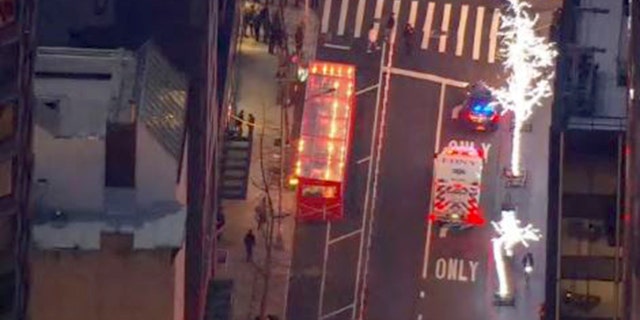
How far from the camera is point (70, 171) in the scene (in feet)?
140

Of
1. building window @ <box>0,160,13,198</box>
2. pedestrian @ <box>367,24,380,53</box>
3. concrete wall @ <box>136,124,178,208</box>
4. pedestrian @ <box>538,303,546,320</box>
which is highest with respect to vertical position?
pedestrian @ <box>367,24,380,53</box>

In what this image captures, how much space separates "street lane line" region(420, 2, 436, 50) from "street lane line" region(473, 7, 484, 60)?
87.4 inches

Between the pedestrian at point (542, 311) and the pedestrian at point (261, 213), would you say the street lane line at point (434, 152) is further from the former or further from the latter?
the pedestrian at point (261, 213)

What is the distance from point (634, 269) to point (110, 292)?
1239cm

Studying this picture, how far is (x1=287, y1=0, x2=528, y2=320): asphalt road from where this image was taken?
7481 cm

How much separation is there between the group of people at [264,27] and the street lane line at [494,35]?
392 inches

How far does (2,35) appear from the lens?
31.4 meters

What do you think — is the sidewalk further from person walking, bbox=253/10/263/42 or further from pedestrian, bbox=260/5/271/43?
pedestrian, bbox=260/5/271/43

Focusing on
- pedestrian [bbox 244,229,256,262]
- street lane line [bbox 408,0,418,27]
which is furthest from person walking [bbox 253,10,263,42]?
pedestrian [bbox 244,229,256,262]

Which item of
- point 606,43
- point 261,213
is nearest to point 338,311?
point 261,213

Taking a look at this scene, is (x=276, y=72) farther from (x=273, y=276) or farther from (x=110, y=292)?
(x=110, y=292)

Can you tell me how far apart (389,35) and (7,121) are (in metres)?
56.2

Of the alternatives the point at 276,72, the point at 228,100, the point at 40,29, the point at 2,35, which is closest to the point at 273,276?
the point at 228,100

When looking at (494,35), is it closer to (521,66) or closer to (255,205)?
(521,66)
